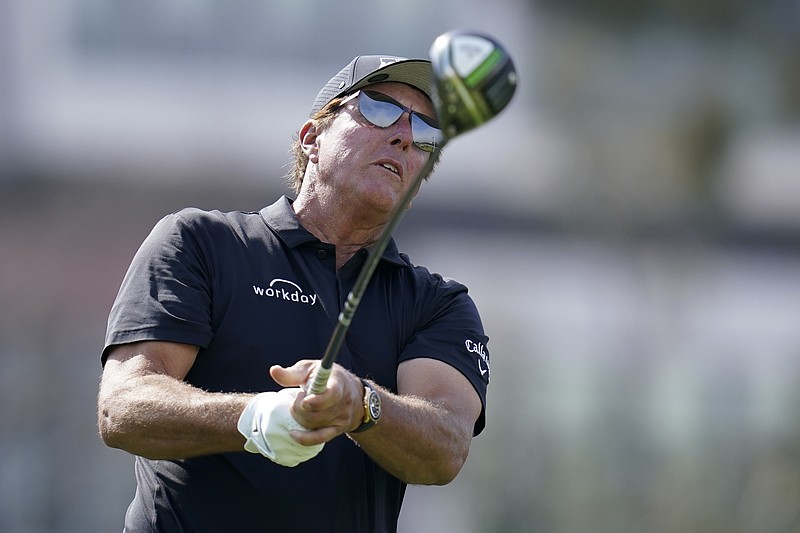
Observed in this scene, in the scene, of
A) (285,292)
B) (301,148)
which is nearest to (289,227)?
(285,292)

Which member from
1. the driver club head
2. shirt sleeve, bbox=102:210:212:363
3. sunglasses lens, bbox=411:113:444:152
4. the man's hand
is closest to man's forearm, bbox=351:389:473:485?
the man's hand

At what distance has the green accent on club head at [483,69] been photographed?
3203 mm

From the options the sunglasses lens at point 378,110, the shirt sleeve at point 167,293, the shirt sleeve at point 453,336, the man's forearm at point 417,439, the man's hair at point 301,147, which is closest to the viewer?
the man's forearm at point 417,439

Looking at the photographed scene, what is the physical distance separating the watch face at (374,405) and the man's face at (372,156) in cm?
117

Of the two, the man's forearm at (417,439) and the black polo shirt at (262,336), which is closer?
the man's forearm at (417,439)

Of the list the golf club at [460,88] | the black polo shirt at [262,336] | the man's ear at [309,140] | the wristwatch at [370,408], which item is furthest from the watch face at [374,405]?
the man's ear at [309,140]

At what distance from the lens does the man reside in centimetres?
349

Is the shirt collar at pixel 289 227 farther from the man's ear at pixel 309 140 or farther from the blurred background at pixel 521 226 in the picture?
the blurred background at pixel 521 226

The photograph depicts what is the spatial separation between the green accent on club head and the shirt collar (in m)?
1.27

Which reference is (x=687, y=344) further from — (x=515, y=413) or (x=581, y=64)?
(x=581, y=64)

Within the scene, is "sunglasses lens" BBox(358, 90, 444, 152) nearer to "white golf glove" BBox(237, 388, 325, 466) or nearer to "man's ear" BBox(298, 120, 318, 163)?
"man's ear" BBox(298, 120, 318, 163)

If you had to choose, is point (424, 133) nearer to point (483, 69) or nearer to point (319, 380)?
point (483, 69)

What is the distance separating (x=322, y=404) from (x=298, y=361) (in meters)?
0.70

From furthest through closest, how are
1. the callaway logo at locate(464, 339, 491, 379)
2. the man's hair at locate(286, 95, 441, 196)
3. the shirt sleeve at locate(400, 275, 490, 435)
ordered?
1. the man's hair at locate(286, 95, 441, 196)
2. the callaway logo at locate(464, 339, 491, 379)
3. the shirt sleeve at locate(400, 275, 490, 435)
